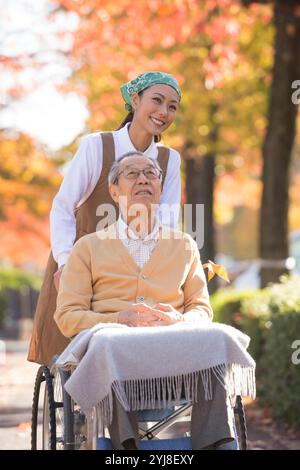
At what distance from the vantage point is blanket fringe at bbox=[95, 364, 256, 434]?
4.14 metres

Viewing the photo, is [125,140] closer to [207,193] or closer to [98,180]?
[98,180]

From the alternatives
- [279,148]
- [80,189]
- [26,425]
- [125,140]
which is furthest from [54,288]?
[279,148]

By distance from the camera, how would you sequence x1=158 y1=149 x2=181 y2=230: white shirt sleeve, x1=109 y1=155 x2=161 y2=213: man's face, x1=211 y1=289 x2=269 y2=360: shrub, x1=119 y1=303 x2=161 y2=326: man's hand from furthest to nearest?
x1=211 y1=289 x2=269 y2=360: shrub < x1=158 y1=149 x2=181 y2=230: white shirt sleeve < x1=109 y1=155 x2=161 y2=213: man's face < x1=119 y1=303 x2=161 y2=326: man's hand

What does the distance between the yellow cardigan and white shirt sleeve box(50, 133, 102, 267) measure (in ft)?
1.65

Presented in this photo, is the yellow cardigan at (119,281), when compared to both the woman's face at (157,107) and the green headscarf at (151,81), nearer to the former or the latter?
the woman's face at (157,107)

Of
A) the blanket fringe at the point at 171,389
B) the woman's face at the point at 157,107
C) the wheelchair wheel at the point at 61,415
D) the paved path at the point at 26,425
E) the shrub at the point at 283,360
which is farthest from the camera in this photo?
the shrub at the point at 283,360

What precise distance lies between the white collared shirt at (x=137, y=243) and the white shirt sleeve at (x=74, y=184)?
0.49 metres

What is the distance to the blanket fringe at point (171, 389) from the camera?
163 inches

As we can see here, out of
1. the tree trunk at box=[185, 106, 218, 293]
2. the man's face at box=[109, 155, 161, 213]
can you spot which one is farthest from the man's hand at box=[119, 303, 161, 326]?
the tree trunk at box=[185, 106, 218, 293]

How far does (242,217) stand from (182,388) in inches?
2018

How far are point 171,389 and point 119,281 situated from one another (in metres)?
0.65

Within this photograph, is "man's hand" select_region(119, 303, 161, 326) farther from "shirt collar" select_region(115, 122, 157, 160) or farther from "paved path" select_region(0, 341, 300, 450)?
"shirt collar" select_region(115, 122, 157, 160)

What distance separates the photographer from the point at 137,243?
480cm

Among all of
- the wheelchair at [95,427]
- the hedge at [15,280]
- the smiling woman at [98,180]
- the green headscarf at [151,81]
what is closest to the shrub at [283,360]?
the smiling woman at [98,180]
